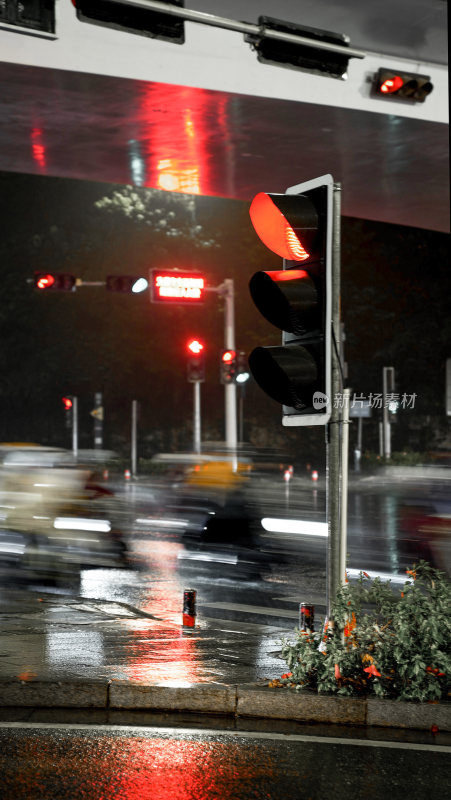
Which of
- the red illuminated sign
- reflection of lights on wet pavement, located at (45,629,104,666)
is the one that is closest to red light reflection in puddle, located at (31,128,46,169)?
reflection of lights on wet pavement, located at (45,629,104,666)

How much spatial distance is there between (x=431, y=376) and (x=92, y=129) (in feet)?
103

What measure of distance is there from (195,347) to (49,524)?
58.0ft

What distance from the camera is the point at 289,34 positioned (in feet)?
31.2

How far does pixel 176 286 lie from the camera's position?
91.0 ft

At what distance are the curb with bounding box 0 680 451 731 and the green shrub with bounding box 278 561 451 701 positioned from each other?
12 centimetres

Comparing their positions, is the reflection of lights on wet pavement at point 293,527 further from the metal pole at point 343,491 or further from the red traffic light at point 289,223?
the red traffic light at point 289,223

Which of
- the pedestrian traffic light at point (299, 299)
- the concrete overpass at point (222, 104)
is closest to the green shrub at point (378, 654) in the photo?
the pedestrian traffic light at point (299, 299)

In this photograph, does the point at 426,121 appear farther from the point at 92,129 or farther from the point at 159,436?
the point at 159,436

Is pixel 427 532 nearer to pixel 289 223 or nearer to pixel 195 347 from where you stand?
pixel 195 347

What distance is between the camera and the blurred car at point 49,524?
13562mm

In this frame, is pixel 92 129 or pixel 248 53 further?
pixel 92 129

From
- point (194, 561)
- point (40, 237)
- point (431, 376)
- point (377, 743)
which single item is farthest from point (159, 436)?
point (377, 743)

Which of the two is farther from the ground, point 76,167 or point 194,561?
point 76,167

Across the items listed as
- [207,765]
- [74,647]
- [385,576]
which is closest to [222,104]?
[385,576]
